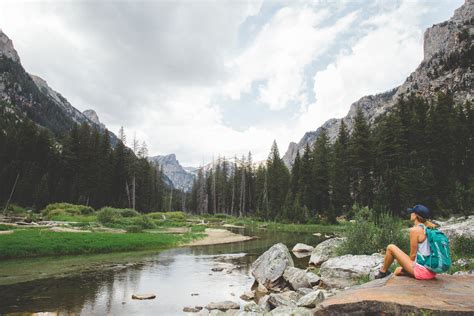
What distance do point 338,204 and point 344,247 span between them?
161 ft

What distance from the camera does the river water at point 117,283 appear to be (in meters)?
12.1

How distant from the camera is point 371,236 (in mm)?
16984

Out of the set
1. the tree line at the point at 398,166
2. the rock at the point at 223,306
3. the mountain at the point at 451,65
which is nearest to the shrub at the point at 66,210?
the tree line at the point at 398,166

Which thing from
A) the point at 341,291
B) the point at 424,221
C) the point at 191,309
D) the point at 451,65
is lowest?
the point at 191,309

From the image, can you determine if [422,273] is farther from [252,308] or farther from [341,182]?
[341,182]

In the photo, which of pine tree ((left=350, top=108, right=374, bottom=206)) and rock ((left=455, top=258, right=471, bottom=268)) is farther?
pine tree ((left=350, top=108, right=374, bottom=206))

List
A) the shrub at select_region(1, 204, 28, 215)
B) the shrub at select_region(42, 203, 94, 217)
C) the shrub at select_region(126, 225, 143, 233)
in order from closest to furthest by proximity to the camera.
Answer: the shrub at select_region(126, 225, 143, 233), the shrub at select_region(42, 203, 94, 217), the shrub at select_region(1, 204, 28, 215)

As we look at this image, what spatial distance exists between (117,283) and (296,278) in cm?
888

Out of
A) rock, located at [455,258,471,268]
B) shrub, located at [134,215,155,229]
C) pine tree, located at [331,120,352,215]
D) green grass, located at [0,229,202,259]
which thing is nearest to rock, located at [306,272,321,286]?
rock, located at [455,258,471,268]

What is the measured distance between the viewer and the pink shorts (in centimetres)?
723

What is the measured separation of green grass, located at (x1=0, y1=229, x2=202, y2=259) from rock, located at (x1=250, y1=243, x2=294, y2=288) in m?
15.8

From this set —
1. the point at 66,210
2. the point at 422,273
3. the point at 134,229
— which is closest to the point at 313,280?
the point at 422,273

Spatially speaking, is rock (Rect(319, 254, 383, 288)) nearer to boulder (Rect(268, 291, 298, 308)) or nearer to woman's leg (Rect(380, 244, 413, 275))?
boulder (Rect(268, 291, 298, 308))

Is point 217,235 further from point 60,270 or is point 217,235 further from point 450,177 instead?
point 450,177
